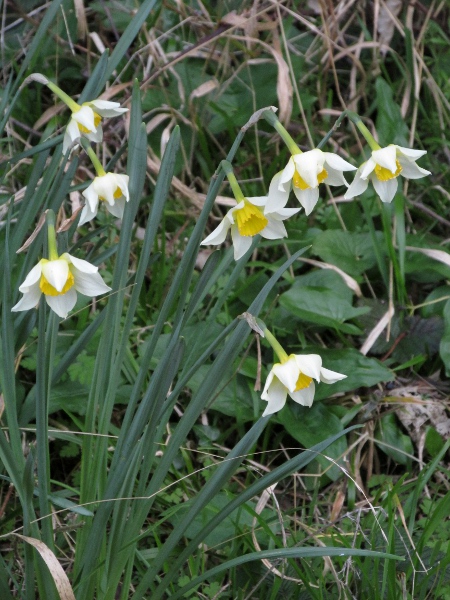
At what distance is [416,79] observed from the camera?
3008 mm

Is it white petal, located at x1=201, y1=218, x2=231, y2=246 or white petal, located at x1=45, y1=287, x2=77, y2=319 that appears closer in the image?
white petal, located at x1=45, y1=287, x2=77, y2=319

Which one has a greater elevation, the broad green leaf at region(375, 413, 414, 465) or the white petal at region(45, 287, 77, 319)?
the white petal at region(45, 287, 77, 319)

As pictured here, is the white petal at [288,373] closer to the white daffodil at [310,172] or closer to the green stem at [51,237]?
the white daffodil at [310,172]

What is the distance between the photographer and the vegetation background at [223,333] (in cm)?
149

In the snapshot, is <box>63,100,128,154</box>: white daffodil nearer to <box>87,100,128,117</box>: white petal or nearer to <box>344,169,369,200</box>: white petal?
<box>87,100,128,117</box>: white petal

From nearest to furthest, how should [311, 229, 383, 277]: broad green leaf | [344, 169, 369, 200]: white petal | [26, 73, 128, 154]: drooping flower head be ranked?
1. [344, 169, 369, 200]: white petal
2. [26, 73, 128, 154]: drooping flower head
3. [311, 229, 383, 277]: broad green leaf

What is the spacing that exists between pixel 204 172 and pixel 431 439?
1.39 m

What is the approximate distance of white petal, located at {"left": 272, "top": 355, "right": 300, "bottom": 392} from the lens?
1317mm

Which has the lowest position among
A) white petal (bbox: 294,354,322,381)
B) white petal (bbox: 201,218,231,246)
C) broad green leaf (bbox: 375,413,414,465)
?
broad green leaf (bbox: 375,413,414,465)

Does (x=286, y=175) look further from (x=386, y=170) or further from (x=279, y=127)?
(x=386, y=170)

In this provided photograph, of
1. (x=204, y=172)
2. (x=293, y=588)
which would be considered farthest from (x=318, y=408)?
(x=204, y=172)

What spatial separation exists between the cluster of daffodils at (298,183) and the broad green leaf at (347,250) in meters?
1.05

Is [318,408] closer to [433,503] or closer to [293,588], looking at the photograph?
[433,503]

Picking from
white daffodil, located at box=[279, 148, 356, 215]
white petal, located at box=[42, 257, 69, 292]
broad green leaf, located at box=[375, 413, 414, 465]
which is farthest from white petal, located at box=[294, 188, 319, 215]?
broad green leaf, located at box=[375, 413, 414, 465]
